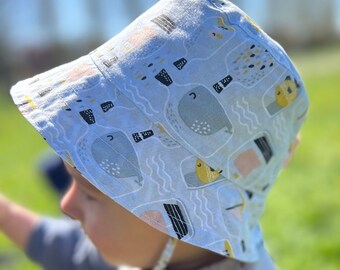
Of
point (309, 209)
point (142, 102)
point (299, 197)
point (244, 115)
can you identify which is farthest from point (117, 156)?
point (299, 197)

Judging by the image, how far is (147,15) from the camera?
96 centimetres

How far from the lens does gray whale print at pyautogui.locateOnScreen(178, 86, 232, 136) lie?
90 cm

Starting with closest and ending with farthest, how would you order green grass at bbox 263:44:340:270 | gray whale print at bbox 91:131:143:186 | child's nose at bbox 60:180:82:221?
gray whale print at bbox 91:131:143:186 < child's nose at bbox 60:180:82:221 < green grass at bbox 263:44:340:270

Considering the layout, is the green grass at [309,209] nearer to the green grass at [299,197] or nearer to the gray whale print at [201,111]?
the green grass at [299,197]

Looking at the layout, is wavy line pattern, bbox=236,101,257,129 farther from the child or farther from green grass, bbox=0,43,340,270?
green grass, bbox=0,43,340,270

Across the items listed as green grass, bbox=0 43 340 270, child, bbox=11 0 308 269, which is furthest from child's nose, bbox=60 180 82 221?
green grass, bbox=0 43 340 270

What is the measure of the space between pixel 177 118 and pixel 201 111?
0.04 metres

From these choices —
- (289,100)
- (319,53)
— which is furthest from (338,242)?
(319,53)

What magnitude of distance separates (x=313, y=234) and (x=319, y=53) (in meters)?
13.9

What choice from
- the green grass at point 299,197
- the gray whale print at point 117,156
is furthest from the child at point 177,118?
the green grass at point 299,197

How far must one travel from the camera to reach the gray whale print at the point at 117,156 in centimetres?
89

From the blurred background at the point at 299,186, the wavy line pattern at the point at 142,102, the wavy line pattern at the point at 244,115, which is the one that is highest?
the wavy line pattern at the point at 142,102

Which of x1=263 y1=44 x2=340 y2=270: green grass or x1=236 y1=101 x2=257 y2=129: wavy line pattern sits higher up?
x1=236 y1=101 x2=257 y2=129: wavy line pattern

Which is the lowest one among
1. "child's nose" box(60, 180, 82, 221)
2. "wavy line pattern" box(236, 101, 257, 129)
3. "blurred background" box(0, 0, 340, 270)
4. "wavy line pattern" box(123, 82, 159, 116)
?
"blurred background" box(0, 0, 340, 270)
